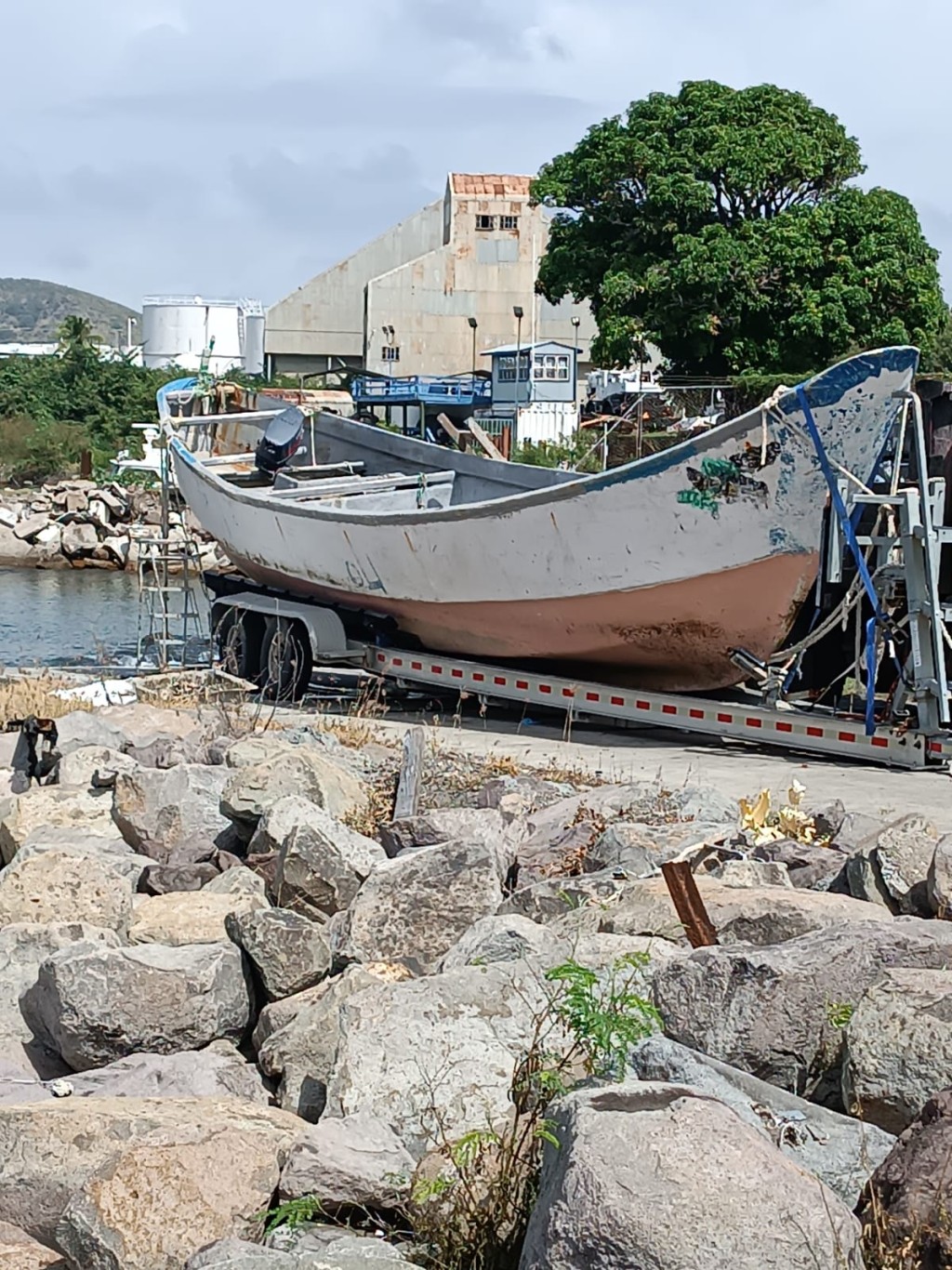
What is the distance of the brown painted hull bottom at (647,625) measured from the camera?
1188 centimetres

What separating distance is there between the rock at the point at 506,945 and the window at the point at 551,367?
150 ft

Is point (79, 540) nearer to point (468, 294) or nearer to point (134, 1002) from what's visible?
point (468, 294)

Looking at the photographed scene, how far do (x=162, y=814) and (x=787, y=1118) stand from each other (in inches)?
184

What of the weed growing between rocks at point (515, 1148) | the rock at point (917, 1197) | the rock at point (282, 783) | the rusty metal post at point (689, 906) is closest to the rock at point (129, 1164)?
the weed growing between rocks at point (515, 1148)

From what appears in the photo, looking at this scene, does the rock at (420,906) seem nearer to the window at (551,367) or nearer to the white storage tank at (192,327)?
the window at (551,367)

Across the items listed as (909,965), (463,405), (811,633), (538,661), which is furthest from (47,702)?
(463,405)

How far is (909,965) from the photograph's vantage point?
4.84 meters

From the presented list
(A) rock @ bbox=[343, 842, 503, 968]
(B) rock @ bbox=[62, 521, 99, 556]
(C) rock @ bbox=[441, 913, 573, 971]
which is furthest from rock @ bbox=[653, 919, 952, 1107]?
(B) rock @ bbox=[62, 521, 99, 556]

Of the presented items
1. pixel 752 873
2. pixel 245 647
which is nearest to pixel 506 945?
pixel 752 873

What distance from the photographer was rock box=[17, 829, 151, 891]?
722cm

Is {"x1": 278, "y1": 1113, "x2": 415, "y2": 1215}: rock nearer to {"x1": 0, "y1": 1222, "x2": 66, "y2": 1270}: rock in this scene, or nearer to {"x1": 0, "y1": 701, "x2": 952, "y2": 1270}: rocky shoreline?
{"x1": 0, "y1": 701, "x2": 952, "y2": 1270}: rocky shoreline

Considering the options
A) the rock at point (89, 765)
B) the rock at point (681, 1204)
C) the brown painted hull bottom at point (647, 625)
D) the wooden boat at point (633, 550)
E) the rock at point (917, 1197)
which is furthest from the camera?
the brown painted hull bottom at point (647, 625)

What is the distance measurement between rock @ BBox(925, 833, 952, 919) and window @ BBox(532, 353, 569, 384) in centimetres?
4505

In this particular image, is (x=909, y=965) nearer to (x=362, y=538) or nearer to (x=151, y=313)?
(x=362, y=538)
